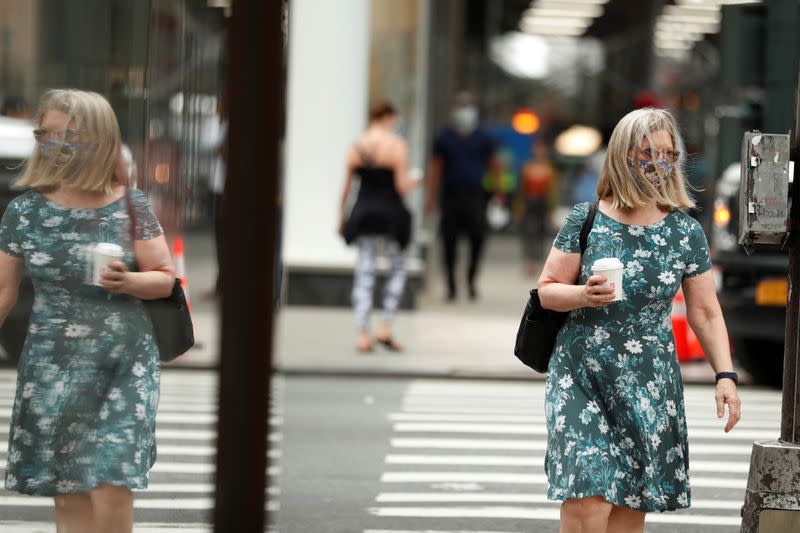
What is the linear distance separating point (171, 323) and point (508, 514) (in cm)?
245

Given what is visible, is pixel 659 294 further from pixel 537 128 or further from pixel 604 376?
pixel 537 128

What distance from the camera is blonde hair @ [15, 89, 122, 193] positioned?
413 cm

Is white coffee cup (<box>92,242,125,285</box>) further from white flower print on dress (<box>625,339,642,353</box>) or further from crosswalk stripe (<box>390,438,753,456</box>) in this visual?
crosswalk stripe (<box>390,438,753,456</box>)

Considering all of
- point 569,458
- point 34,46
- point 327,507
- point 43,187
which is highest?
point 34,46

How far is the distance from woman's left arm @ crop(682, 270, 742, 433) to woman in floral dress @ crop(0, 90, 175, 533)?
1.63 meters

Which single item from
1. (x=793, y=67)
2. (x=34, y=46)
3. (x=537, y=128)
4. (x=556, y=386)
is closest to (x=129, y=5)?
(x=34, y=46)

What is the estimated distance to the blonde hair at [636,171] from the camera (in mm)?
4617

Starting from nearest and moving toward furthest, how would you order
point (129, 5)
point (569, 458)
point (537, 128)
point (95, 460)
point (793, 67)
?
point (129, 5) < point (95, 460) < point (569, 458) < point (793, 67) < point (537, 128)

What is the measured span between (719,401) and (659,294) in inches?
15.7

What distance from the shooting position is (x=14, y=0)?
482 cm

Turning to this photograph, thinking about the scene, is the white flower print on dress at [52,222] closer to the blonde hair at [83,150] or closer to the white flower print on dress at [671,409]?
the blonde hair at [83,150]

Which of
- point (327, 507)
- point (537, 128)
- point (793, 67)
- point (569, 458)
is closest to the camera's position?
point (569, 458)

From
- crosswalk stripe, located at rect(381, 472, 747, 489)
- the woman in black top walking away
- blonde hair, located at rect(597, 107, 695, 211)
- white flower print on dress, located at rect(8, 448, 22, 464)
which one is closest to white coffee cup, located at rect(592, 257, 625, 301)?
blonde hair, located at rect(597, 107, 695, 211)

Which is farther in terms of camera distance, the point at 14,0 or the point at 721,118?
the point at 721,118
